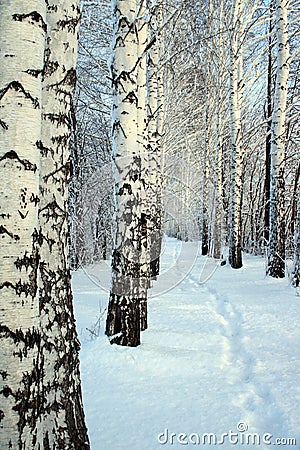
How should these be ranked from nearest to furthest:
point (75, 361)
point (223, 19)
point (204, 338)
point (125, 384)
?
point (75, 361), point (125, 384), point (204, 338), point (223, 19)

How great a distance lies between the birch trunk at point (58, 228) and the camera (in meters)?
1.66

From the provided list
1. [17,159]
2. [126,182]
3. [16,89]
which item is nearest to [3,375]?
[17,159]

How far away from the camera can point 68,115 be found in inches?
70.2

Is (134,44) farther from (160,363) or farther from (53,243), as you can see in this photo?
(160,363)

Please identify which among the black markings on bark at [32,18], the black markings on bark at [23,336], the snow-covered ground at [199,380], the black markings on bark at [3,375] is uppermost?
the black markings on bark at [32,18]

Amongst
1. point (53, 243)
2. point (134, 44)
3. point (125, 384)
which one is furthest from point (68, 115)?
point (134, 44)

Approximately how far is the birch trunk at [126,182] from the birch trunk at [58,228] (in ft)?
6.05

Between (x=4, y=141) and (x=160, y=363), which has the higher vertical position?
(x=4, y=141)

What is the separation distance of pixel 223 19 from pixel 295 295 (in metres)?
9.48

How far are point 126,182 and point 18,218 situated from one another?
8.29 feet

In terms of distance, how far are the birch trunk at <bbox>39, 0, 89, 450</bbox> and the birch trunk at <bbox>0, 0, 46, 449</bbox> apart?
0.42 meters

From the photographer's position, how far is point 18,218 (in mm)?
1209

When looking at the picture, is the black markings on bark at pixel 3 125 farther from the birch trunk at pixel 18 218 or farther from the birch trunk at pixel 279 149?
the birch trunk at pixel 279 149

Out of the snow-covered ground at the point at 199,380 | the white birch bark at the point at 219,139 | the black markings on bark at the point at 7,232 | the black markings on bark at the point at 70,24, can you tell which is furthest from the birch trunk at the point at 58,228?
the white birch bark at the point at 219,139
